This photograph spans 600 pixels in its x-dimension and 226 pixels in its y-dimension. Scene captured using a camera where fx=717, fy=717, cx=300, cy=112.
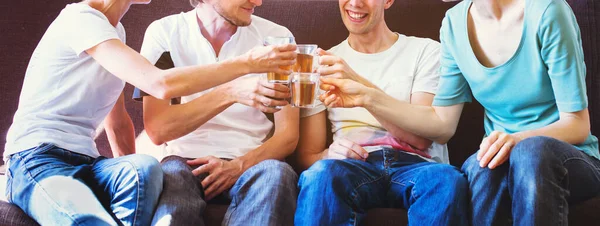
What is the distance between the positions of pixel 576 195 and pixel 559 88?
27 cm

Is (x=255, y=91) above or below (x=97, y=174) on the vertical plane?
above

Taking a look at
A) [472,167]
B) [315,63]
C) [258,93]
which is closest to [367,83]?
[315,63]

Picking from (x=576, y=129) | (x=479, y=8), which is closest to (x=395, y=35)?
(x=479, y=8)

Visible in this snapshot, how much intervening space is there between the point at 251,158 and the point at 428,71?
59cm

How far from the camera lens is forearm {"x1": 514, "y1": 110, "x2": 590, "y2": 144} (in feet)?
5.68

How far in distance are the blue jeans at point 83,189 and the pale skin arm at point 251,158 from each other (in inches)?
8.6

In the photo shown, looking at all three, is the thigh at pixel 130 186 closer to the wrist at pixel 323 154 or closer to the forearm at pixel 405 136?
the wrist at pixel 323 154

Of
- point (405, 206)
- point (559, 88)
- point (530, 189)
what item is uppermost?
point (559, 88)

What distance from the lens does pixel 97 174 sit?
1736 mm

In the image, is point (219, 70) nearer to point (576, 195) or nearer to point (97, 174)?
point (97, 174)

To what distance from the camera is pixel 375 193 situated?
180cm

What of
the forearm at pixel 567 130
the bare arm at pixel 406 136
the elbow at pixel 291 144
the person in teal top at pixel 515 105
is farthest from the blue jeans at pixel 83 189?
the forearm at pixel 567 130

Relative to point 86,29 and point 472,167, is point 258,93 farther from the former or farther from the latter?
point 472,167

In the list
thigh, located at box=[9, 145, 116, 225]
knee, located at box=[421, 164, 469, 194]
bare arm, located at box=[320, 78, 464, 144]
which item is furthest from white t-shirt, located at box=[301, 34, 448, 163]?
thigh, located at box=[9, 145, 116, 225]
